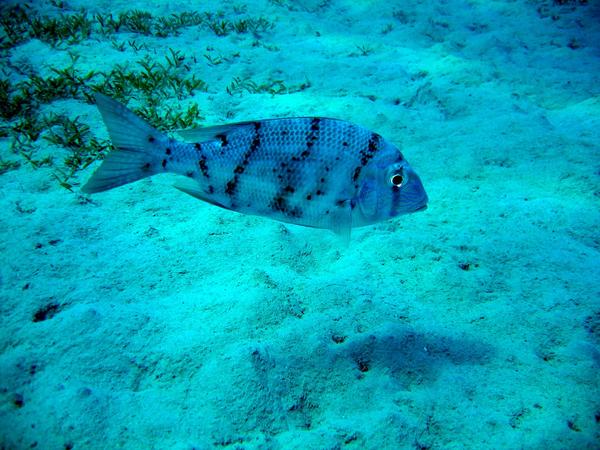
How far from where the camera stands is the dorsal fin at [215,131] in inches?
92.8

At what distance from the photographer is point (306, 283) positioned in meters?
3.25

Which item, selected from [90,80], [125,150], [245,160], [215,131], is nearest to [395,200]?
[245,160]

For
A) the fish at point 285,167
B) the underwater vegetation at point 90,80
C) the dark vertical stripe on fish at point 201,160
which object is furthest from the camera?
the underwater vegetation at point 90,80

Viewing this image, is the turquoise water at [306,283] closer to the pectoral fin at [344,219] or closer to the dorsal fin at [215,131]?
the pectoral fin at [344,219]

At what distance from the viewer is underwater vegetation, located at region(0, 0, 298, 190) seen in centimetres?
477

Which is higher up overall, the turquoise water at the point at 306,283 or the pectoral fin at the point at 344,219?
the pectoral fin at the point at 344,219

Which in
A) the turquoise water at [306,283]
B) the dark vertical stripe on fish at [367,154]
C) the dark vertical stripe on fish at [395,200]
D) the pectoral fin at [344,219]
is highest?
the dark vertical stripe on fish at [367,154]

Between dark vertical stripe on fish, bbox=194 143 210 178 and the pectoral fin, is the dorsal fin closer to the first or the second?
dark vertical stripe on fish, bbox=194 143 210 178

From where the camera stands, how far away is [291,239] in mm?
3766

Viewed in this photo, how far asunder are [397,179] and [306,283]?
4.59ft

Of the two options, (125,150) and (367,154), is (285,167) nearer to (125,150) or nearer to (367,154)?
(367,154)

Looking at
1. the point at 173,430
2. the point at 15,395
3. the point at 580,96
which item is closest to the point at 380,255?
the point at 173,430

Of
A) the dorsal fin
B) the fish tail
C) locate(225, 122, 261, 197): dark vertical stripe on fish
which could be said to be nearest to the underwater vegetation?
the fish tail

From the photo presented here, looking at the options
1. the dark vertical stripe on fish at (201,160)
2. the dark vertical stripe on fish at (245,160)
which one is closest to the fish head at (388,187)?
the dark vertical stripe on fish at (245,160)
